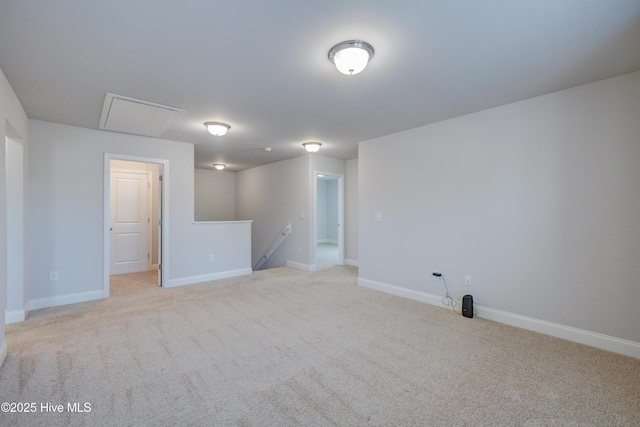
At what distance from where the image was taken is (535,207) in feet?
10.1

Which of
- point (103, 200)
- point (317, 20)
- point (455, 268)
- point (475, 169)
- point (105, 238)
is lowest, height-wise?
point (455, 268)

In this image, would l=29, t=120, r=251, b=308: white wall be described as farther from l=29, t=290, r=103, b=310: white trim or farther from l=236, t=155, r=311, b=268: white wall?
l=236, t=155, r=311, b=268: white wall

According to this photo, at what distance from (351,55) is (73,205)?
4227 mm

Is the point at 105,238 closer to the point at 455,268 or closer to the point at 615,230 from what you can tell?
the point at 455,268

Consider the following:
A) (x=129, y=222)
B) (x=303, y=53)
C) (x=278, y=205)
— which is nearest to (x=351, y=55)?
(x=303, y=53)

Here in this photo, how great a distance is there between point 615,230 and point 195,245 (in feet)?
17.9

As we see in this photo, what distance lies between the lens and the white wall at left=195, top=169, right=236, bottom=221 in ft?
26.5

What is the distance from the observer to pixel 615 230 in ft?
8.58

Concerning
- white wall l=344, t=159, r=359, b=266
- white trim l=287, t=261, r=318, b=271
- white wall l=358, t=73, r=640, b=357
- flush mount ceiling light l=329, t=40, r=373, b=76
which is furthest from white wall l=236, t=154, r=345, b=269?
flush mount ceiling light l=329, t=40, r=373, b=76

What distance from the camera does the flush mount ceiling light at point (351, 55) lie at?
2.09m

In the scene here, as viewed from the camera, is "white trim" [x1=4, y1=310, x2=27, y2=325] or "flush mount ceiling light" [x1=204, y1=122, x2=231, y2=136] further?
"flush mount ceiling light" [x1=204, y1=122, x2=231, y2=136]

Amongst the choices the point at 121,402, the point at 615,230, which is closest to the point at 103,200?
the point at 121,402

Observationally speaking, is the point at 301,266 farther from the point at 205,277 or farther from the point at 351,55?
the point at 351,55

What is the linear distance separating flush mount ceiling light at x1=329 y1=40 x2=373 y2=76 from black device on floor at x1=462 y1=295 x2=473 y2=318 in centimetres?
283
